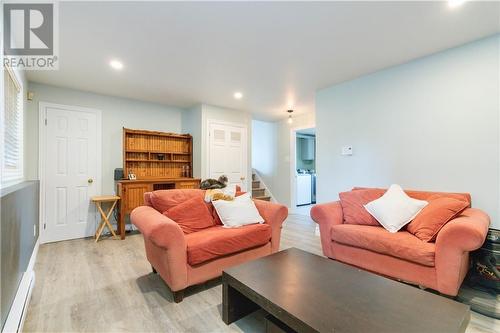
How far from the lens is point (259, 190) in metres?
6.19

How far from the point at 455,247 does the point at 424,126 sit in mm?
1613

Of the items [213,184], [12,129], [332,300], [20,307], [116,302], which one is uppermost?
[12,129]

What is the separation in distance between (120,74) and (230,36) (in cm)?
180

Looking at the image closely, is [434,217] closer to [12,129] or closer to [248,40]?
[248,40]

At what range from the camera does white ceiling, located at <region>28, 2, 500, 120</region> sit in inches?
76.3

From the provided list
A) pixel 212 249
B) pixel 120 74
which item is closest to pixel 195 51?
pixel 120 74

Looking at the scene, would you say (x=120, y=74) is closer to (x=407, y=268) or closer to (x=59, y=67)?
(x=59, y=67)

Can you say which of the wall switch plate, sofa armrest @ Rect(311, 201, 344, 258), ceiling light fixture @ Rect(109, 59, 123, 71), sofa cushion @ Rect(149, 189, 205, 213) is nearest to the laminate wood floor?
sofa cushion @ Rect(149, 189, 205, 213)

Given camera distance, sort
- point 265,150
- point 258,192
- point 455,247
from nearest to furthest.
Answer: point 455,247, point 258,192, point 265,150

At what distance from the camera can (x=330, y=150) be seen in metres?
3.79

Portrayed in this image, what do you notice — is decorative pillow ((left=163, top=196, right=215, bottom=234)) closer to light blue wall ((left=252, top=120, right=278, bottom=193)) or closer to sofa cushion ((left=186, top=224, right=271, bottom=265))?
sofa cushion ((left=186, top=224, right=271, bottom=265))

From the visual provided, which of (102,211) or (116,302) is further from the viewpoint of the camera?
(102,211)

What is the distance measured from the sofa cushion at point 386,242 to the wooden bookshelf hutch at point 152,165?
2910mm

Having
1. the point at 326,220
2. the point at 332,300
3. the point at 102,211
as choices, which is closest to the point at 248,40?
the point at 326,220
